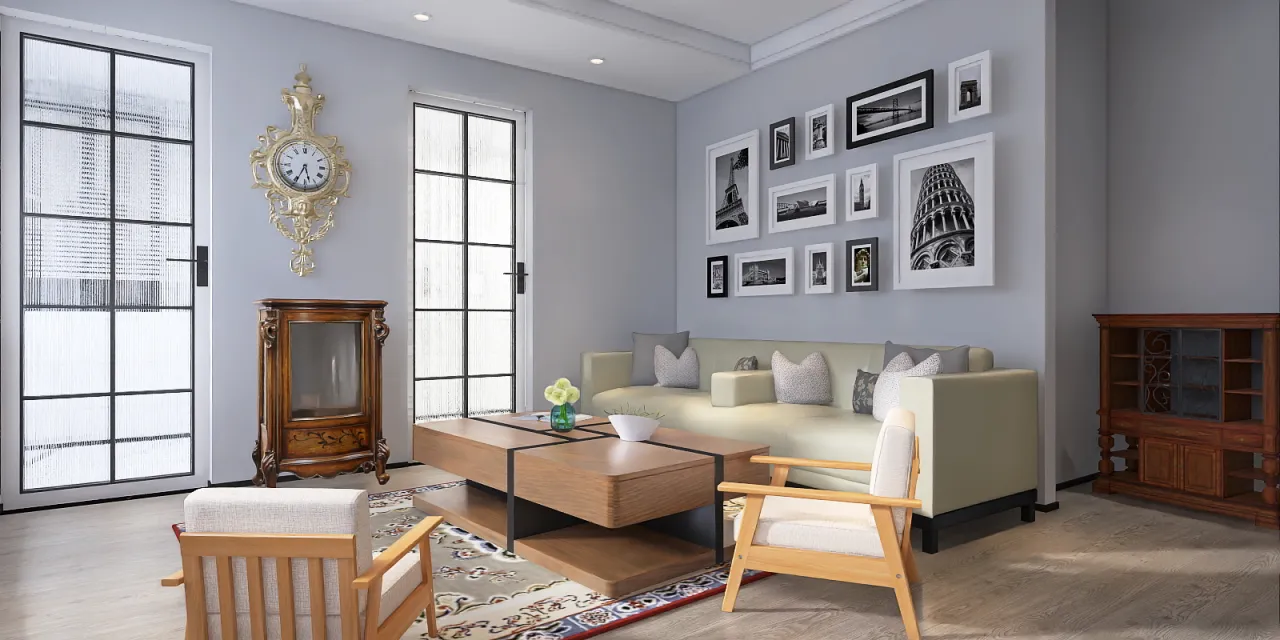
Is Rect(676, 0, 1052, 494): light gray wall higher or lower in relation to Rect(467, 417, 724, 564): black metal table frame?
higher

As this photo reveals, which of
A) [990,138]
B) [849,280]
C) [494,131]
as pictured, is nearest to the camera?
[990,138]

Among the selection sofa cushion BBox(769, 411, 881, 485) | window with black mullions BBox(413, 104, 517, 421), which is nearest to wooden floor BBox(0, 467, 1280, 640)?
sofa cushion BBox(769, 411, 881, 485)

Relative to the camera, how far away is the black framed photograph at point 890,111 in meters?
4.72

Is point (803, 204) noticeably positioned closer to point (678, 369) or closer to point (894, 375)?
point (678, 369)

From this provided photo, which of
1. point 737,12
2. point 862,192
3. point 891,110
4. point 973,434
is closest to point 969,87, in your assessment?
point 891,110

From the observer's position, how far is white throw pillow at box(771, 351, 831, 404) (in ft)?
16.4

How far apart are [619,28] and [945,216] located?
250 centimetres

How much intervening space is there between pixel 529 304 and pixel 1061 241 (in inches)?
148

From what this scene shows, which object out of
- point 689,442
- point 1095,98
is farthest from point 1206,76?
point 689,442

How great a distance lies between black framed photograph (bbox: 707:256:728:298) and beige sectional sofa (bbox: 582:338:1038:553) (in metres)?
1.03

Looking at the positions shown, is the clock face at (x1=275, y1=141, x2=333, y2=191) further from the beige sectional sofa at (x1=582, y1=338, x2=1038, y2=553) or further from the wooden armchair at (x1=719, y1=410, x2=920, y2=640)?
the wooden armchair at (x1=719, y1=410, x2=920, y2=640)

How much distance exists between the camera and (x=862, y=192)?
5152 millimetres

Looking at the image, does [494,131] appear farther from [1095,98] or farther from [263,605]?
[263,605]

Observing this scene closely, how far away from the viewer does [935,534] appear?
11.3 feet
